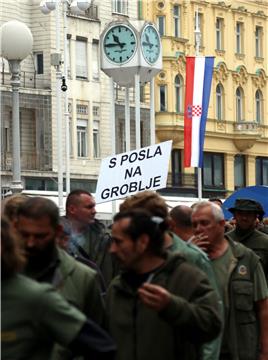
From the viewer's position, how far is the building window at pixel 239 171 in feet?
232

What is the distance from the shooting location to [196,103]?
130 feet

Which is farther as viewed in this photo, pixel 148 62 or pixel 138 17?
pixel 138 17

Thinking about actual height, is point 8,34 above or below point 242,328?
above

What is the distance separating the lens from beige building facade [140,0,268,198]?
6569 centimetres

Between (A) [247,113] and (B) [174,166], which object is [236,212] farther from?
(A) [247,113]

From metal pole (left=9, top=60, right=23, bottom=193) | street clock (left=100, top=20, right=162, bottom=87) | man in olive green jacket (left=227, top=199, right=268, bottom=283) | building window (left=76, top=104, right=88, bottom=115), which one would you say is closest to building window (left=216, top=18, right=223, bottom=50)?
building window (left=76, top=104, right=88, bottom=115)

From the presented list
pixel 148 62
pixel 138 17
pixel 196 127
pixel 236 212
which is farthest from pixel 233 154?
pixel 236 212

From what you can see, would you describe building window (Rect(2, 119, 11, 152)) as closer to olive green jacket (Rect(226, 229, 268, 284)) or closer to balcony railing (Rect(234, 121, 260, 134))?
balcony railing (Rect(234, 121, 260, 134))

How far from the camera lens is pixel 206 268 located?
9773 mm

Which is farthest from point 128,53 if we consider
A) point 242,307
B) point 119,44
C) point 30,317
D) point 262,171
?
point 262,171

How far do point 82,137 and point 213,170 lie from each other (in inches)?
368

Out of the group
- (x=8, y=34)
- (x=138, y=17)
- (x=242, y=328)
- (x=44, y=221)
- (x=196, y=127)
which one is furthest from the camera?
(x=138, y=17)

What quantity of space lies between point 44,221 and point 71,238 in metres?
3.51

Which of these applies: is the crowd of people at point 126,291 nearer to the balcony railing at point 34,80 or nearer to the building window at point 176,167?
the balcony railing at point 34,80
